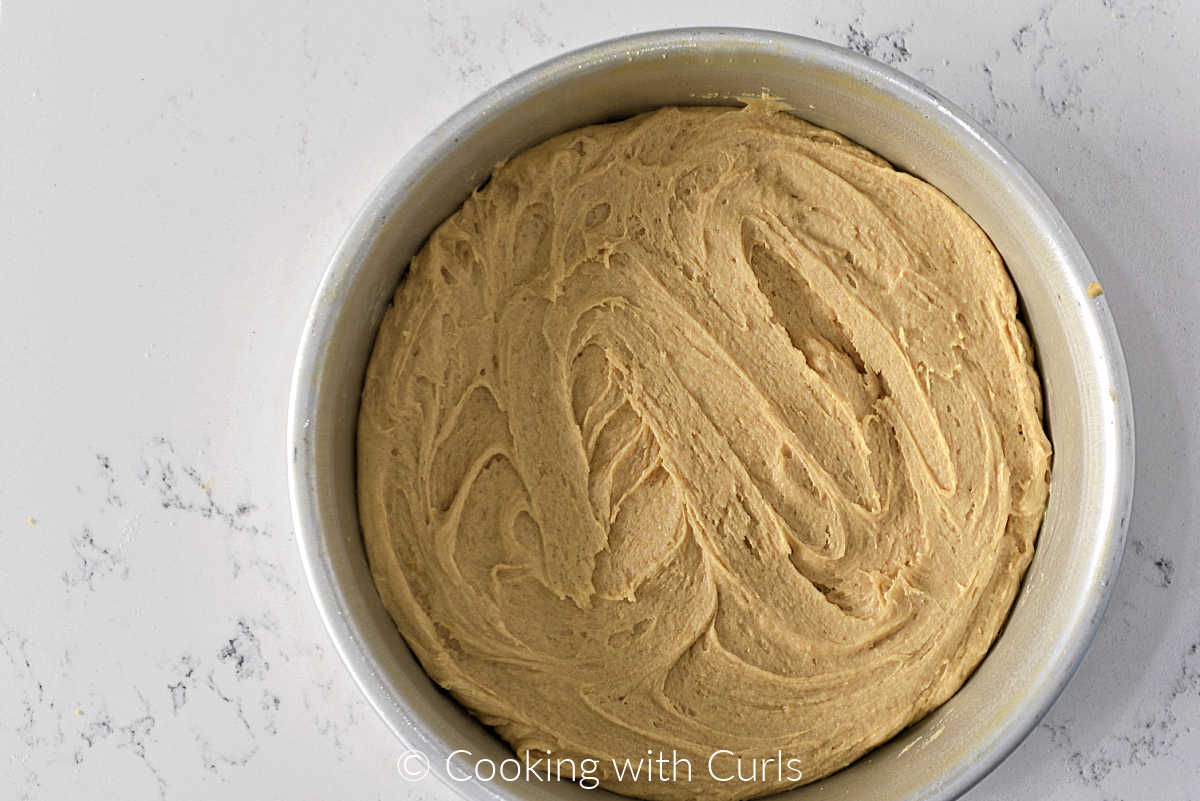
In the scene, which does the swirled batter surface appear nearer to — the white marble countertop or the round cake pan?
the round cake pan

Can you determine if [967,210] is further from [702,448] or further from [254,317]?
[254,317]
